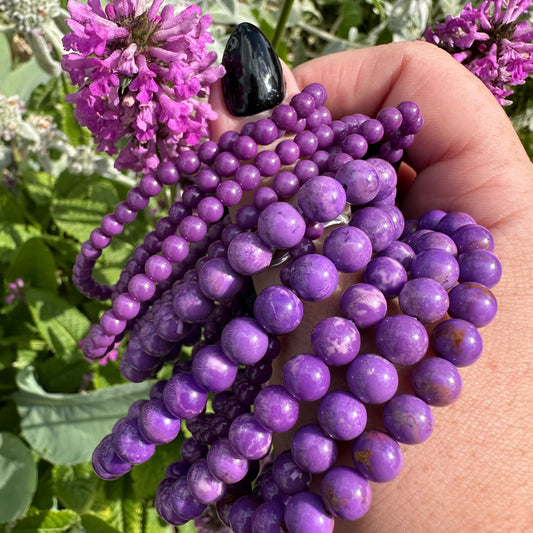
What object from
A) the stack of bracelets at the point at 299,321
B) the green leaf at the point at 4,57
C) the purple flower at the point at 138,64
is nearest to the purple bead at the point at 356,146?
the stack of bracelets at the point at 299,321

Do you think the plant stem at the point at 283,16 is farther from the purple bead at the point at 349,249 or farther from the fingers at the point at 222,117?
the purple bead at the point at 349,249

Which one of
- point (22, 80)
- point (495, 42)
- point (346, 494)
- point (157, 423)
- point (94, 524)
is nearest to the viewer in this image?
point (346, 494)

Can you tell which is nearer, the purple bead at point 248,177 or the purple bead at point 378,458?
the purple bead at point 378,458

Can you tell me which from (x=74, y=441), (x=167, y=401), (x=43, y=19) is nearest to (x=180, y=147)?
(x=167, y=401)

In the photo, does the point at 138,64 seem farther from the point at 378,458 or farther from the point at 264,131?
the point at 378,458

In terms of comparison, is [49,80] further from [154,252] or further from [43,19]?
[154,252]

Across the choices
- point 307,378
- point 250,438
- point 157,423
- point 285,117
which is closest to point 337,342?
point 307,378
